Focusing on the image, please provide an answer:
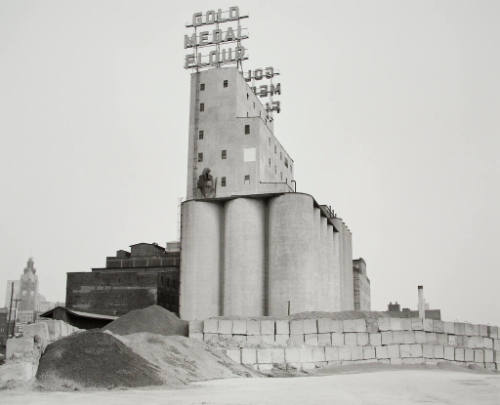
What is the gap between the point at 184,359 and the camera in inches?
950

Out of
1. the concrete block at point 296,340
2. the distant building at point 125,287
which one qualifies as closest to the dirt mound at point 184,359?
the concrete block at point 296,340

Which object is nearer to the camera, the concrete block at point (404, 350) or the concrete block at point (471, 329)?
the concrete block at point (404, 350)

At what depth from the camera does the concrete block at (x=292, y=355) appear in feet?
96.2

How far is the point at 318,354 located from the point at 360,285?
57325 millimetres

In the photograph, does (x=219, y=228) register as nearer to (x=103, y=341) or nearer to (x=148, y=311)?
(x=148, y=311)

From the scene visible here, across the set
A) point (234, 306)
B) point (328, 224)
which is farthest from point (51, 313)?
point (328, 224)

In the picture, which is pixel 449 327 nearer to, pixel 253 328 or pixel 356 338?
pixel 356 338

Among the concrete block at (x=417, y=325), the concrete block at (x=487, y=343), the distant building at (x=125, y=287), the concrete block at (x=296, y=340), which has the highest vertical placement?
the distant building at (x=125, y=287)

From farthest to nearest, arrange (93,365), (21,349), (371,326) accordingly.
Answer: (371,326)
(21,349)
(93,365)

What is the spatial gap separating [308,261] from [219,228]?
832cm

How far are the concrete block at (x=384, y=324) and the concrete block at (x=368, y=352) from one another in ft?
3.44

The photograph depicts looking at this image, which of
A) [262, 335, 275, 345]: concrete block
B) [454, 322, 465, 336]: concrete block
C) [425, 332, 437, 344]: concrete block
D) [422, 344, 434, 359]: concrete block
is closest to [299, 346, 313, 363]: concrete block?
[262, 335, 275, 345]: concrete block

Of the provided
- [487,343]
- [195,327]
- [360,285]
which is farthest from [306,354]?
[360,285]

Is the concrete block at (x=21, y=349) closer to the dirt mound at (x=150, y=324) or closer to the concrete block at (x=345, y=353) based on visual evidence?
the dirt mound at (x=150, y=324)
